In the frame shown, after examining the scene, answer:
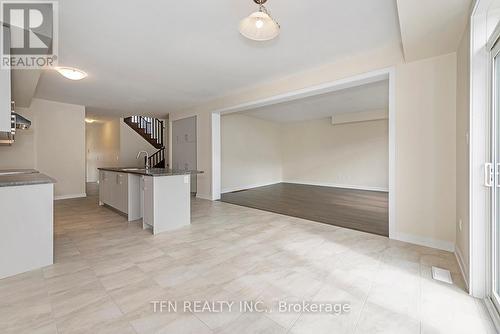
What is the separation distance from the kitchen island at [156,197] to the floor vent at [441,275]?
3239 mm

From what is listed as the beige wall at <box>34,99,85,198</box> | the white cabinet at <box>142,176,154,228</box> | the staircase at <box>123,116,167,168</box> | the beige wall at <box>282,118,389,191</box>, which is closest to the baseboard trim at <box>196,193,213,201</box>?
the white cabinet at <box>142,176,154,228</box>

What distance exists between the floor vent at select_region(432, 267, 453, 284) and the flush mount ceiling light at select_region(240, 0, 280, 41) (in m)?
2.74

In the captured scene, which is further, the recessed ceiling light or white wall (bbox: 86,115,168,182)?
white wall (bbox: 86,115,168,182)

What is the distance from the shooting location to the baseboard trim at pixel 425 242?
2.67m

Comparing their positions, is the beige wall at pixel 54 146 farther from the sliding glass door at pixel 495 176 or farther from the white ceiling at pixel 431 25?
the sliding glass door at pixel 495 176

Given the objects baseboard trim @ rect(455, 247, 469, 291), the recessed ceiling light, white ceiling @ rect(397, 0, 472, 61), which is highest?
the recessed ceiling light

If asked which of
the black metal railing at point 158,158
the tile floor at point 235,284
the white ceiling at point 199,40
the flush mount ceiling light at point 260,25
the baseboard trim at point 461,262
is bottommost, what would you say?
the tile floor at point 235,284

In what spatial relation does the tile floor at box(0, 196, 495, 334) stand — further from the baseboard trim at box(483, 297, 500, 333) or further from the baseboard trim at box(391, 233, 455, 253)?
the baseboard trim at box(391, 233, 455, 253)

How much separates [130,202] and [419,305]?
4128 millimetres

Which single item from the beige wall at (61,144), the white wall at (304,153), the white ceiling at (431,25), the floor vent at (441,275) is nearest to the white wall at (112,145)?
the beige wall at (61,144)

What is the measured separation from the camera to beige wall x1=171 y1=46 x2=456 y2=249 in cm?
267

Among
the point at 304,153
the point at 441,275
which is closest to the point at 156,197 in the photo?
the point at 441,275

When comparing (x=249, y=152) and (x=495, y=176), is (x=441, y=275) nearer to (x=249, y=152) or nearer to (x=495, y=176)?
(x=495, y=176)

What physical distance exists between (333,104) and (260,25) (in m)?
4.82
